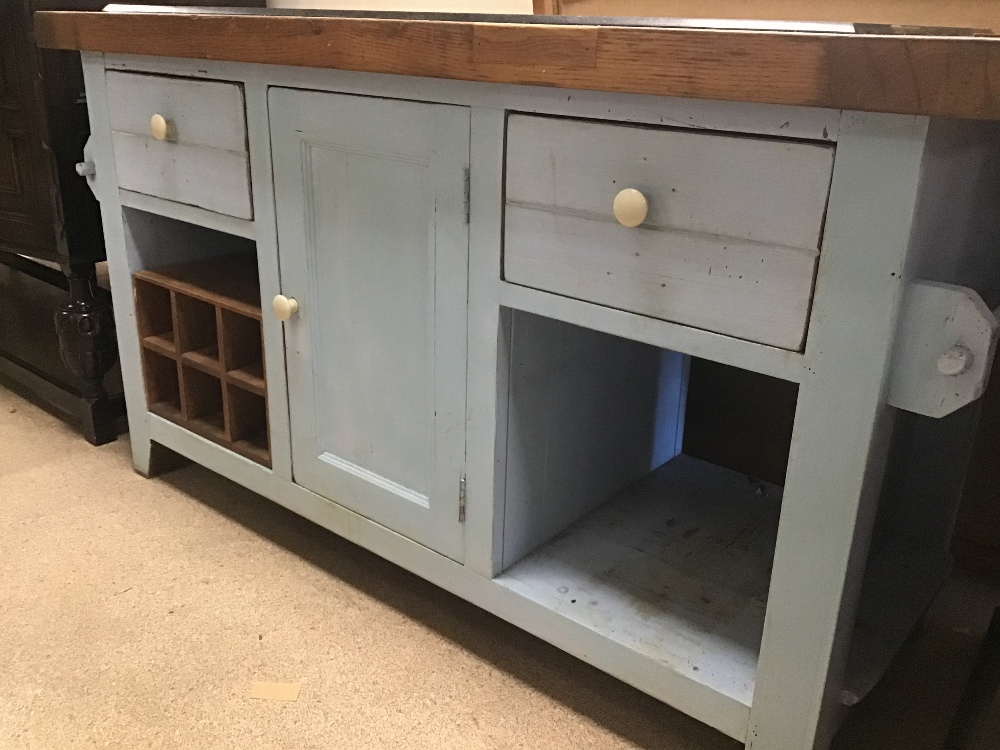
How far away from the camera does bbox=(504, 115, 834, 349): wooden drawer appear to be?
0.73m

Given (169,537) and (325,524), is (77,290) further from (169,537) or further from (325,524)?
(325,524)

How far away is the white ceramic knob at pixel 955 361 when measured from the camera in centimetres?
68

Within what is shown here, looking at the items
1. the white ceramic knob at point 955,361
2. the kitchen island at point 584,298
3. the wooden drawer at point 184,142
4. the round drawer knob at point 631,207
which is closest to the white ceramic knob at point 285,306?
the kitchen island at point 584,298

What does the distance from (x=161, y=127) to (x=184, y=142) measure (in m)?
0.04

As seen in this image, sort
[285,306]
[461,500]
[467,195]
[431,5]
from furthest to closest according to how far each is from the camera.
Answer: [431,5]
[285,306]
[461,500]
[467,195]

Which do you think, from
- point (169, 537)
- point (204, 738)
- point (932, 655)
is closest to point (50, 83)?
point (169, 537)

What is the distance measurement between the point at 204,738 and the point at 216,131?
2.63 feet

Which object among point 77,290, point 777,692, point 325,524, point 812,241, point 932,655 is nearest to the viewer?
point 812,241

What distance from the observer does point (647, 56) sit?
0.74m

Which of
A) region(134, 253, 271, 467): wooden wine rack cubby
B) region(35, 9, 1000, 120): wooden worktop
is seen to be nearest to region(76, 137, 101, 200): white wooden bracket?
region(134, 253, 271, 467): wooden wine rack cubby

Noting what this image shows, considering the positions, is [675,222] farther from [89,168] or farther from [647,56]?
[89,168]

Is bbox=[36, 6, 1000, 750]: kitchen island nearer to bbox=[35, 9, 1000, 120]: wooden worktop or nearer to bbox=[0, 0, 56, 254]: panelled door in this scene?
bbox=[35, 9, 1000, 120]: wooden worktop

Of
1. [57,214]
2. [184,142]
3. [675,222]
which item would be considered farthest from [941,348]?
[57,214]

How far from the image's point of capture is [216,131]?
1.20 metres
